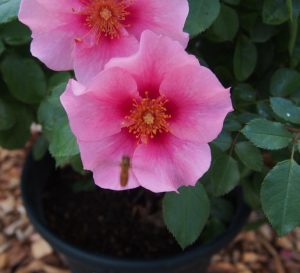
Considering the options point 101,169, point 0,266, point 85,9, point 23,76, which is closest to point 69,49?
point 85,9

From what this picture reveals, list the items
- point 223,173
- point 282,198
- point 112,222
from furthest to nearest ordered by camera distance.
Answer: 1. point 112,222
2. point 223,173
3. point 282,198

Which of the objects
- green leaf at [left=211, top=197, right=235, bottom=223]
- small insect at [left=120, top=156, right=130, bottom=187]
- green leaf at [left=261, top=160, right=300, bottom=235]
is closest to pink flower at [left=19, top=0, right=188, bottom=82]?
small insect at [left=120, top=156, right=130, bottom=187]

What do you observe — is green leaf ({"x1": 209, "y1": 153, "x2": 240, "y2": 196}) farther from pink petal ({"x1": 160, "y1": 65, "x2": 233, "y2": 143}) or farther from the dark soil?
the dark soil

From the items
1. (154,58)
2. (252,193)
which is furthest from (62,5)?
(252,193)

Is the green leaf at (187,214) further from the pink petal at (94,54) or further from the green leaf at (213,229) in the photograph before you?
the green leaf at (213,229)

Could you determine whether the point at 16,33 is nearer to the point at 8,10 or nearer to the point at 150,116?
the point at 8,10

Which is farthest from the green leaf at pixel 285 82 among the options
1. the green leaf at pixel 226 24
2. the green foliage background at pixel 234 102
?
the green leaf at pixel 226 24
